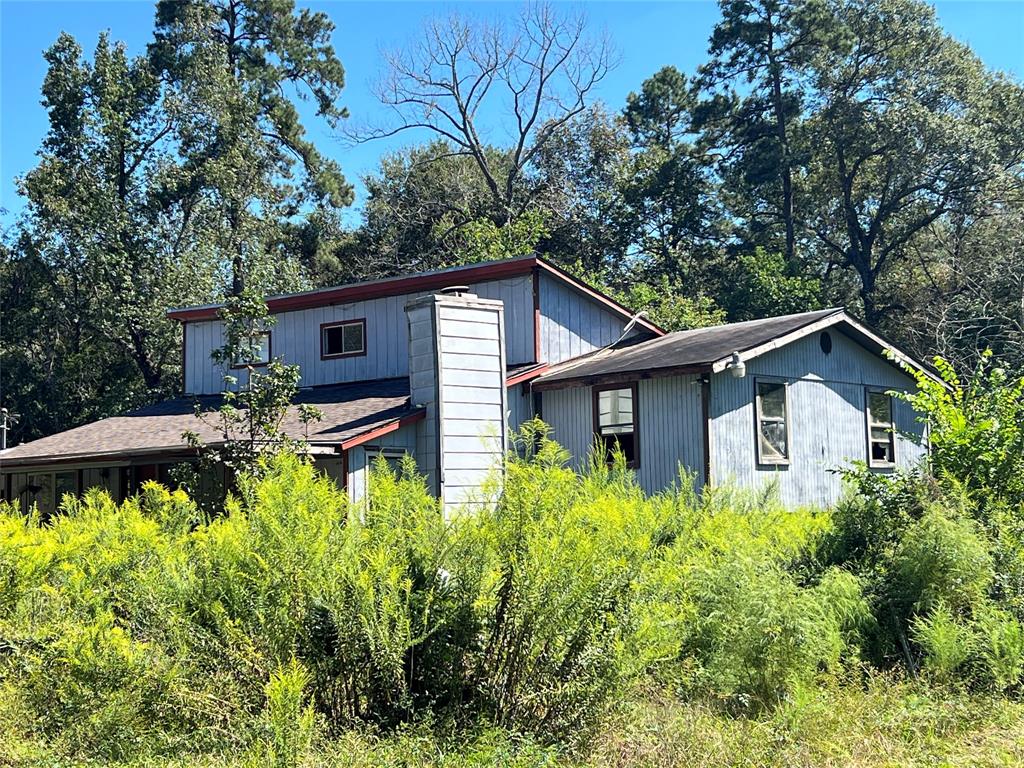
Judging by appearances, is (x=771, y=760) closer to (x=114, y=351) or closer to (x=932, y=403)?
(x=932, y=403)

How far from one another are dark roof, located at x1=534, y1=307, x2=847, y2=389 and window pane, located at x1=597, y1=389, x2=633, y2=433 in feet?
1.44

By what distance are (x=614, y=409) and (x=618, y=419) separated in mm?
184

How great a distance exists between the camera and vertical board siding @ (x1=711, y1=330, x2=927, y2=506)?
1789cm

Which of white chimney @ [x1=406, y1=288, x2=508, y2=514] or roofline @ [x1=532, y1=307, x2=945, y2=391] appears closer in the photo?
white chimney @ [x1=406, y1=288, x2=508, y2=514]

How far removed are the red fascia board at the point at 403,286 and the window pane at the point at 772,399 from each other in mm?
4536

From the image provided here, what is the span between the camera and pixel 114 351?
3347 centimetres

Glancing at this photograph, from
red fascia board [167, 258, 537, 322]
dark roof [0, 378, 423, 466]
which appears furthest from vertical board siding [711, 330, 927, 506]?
dark roof [0, 378, 423, 466]

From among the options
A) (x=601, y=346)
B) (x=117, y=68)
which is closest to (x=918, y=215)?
(x=601, y=346)

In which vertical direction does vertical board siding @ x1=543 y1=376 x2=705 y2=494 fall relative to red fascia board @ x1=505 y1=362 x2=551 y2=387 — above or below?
below

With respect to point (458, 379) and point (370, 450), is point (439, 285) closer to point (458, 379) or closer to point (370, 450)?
point (370, 450)

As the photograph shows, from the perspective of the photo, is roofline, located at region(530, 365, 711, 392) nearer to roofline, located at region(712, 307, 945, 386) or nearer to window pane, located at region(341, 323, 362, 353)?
roofline, located at region(712, 307, 945, 386)

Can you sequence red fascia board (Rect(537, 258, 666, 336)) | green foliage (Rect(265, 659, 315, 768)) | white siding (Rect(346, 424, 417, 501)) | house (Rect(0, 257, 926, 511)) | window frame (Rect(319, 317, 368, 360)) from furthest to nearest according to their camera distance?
window frame (Rect(319, 317, 368, 360))
red fascia board (Rect(537, 258, 666, 336))
white siding (Rect(346, 424, 417, 501))
house (Rect(0, 257, 926, 511))
green foliage (Rect(265, 659, 315, 768))

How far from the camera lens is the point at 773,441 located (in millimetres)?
18766

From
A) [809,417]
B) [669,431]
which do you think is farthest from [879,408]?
[669,431]
